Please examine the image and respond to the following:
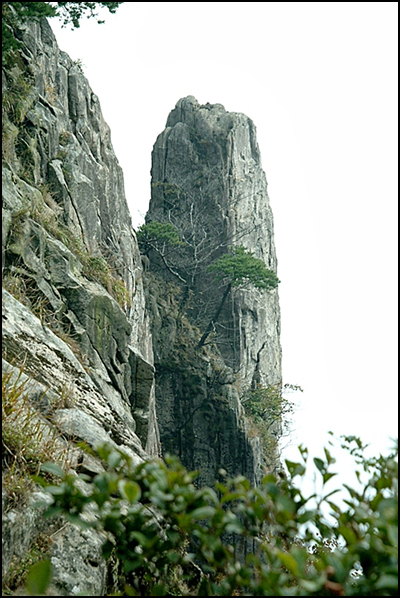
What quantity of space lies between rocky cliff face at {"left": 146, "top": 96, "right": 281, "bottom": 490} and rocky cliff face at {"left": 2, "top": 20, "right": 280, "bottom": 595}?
0.06m

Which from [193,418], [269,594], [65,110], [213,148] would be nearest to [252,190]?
[213,148]

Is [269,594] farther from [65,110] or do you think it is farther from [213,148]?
[213,148]

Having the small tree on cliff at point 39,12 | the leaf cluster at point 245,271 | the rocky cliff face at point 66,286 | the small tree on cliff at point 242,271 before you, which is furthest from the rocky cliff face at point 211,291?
the small tree on cliff at point 39,12

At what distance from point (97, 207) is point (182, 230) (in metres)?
13.7

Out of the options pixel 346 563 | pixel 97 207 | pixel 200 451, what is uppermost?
pixel 97 207

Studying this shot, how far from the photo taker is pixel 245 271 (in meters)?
24.9

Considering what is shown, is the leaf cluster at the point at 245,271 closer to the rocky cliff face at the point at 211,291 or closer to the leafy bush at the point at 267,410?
the rocky cliff face at the point at 211,291

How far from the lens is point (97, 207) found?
1391cm

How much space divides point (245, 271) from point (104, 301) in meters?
15.7

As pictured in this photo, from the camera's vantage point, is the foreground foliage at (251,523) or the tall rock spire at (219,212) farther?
the tall rock spire at (219,212)

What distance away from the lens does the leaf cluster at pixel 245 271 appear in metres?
24.7

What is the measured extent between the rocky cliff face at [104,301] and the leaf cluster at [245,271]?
1.72 meters

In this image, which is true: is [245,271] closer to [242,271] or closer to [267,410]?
[242,271]

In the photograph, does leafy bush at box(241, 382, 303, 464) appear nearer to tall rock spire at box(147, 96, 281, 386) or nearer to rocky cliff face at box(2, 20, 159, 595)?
tall rock spire at box(147, 96, 281, 386)
